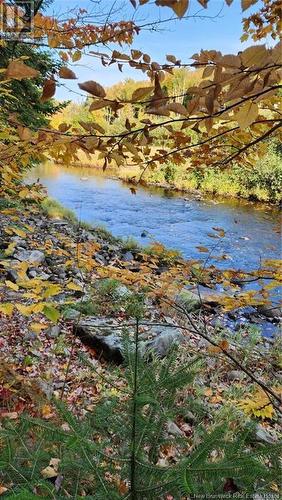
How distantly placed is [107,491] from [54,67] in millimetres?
6486

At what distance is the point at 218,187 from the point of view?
1442cm

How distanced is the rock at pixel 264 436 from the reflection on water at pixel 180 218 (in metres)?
3.67

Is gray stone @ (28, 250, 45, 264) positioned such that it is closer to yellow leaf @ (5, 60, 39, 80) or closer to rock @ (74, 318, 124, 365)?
rock @ (74, 318, 124, 365)

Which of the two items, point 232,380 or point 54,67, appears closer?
A: point 232,380

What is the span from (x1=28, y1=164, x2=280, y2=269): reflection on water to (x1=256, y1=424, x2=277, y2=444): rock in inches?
144

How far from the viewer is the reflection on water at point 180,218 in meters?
7.62

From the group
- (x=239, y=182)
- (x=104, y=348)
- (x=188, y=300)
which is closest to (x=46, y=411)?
(x=104, y=348)

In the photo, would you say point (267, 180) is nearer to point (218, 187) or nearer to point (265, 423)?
point (218, 187)

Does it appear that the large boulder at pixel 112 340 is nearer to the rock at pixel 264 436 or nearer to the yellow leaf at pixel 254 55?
A: the rock at pixel 264 436

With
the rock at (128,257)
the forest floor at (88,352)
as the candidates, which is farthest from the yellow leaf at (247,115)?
the rock at (128,257)

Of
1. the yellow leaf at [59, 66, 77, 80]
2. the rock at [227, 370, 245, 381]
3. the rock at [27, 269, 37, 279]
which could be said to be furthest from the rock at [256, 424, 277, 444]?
the rock at [27, 269, 37, 279]

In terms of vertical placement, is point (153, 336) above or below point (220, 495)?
below

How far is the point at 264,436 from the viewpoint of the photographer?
2.31 metres

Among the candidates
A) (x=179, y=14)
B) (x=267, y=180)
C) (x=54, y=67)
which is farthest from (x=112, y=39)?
(x=267, y=180)
